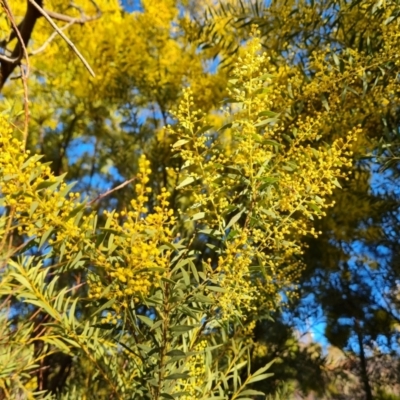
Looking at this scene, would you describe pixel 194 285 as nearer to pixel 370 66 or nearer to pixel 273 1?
pixel 370 66

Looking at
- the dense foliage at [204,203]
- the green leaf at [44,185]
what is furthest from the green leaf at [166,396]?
the green leaf at [44,185]

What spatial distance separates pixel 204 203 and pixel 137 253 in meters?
0.27

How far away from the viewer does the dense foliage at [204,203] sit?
956 mm

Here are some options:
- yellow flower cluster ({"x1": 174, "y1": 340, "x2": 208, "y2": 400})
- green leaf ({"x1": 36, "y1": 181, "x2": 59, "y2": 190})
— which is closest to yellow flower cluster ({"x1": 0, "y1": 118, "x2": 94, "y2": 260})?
green leaf ({"x1": 36, "y1": 181, "x2": 59, "y2": 190})

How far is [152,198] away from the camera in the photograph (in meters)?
3.49

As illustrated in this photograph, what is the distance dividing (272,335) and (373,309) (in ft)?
4.47

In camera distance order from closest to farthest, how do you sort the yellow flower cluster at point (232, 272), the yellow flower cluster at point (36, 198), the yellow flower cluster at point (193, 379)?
the yellow flower cluster at point (36, 198) < the yellow flower cluster at point (232, 272) < the yellow flower cluster at point (193, 379)

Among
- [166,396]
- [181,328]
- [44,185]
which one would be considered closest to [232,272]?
[181,328]

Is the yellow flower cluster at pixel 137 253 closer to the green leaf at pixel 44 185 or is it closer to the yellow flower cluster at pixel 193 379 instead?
the green leaf at pixel 44 185

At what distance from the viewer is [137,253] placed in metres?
0.86

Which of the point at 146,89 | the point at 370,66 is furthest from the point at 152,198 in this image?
the point at 370,66

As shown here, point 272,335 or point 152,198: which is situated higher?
point 152,198

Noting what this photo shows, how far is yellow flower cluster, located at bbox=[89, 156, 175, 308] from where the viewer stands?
2.86 ft

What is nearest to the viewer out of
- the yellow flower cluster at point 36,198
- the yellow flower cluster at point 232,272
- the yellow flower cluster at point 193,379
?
the yellow flower cluster at point 36,198
